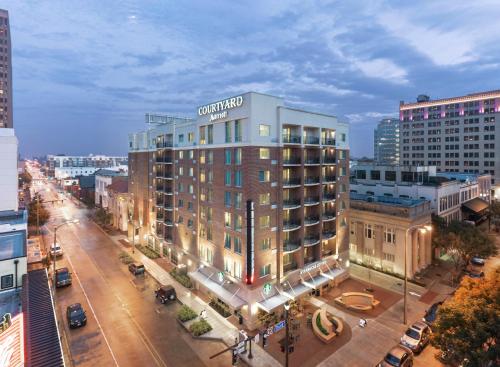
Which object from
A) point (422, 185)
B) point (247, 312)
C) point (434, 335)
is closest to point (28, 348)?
point (247, 312)

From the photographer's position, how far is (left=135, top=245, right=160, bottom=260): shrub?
185ft

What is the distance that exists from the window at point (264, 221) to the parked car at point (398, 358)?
1768cm

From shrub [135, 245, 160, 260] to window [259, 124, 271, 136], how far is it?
35850 mm

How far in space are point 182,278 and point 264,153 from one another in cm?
2476

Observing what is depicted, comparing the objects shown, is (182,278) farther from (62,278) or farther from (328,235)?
(328,235)

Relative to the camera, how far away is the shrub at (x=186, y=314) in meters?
34.1

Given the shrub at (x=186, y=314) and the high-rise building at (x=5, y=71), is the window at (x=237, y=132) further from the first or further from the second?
the high-rise building at (x=5, y=71)

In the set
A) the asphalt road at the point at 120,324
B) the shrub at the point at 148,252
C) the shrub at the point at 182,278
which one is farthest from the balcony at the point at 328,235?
the shrub at the point at 148,252

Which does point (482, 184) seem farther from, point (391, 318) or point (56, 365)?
point (56, 365)

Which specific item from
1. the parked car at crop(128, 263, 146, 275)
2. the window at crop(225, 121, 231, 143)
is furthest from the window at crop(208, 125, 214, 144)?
the parked car at crop(128, 263, 146, 275)

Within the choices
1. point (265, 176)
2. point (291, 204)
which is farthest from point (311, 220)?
point (265, 176)

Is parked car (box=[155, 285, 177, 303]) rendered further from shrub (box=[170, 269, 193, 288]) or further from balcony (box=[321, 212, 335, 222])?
balcony (box=[321, 212, 335, 222])

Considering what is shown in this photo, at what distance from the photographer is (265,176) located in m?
35.2

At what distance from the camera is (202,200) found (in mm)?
43500
